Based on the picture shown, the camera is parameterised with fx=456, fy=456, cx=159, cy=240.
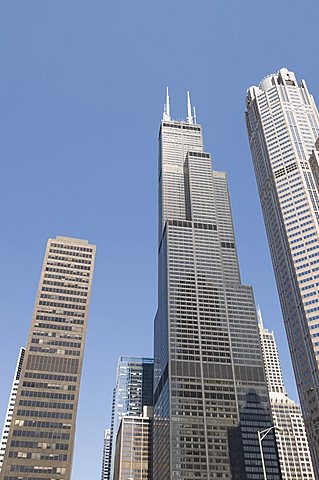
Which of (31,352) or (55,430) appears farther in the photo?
(31,352)

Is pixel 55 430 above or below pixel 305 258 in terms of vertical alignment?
below

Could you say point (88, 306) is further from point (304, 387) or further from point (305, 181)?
point (305, 181)

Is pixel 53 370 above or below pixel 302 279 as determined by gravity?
below

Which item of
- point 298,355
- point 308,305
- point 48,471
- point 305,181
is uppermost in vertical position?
point 305,181

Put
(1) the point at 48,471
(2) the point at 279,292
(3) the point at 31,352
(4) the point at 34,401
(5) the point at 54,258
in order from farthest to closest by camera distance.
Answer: (2) the point at 279,292
(5) the point at 54,258
(3) the point at 31,352
(4) the point at 34,401
(1) the point at 48,471

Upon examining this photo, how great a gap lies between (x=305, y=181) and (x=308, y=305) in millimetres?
58743

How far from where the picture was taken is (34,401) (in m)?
142

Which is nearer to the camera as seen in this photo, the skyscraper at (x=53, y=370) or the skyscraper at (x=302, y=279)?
the skyscraper at (x=53, y=370)

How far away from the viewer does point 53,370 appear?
150 meters

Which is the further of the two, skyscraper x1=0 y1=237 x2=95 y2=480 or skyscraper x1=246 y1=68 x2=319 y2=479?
skyscraper x1=246 y1=68 x2=319 y2=479

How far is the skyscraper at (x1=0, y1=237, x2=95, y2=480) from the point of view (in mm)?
132750

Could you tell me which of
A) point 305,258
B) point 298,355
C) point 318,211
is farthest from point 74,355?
point 318,211

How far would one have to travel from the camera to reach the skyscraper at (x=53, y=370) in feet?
436

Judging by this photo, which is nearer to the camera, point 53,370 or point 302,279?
point 53,370
